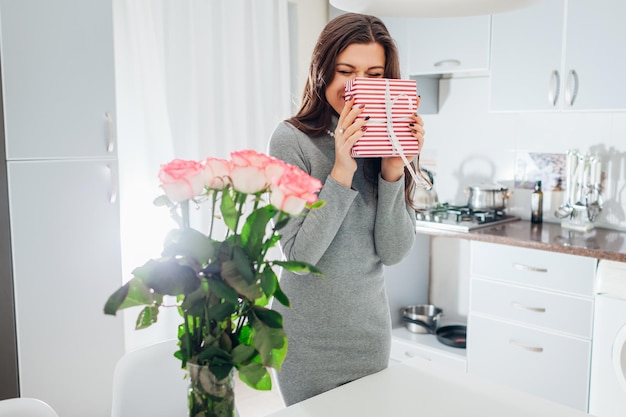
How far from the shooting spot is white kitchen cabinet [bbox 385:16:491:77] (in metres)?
2.92

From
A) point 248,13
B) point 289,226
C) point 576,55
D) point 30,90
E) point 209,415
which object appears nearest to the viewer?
point 209,415

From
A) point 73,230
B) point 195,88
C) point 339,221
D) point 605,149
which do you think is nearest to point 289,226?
point 339,221

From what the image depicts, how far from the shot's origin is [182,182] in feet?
2.54

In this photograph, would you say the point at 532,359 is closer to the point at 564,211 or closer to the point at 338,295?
the point at 564,211

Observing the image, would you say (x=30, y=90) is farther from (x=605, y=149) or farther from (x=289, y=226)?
(x=605, y=149)

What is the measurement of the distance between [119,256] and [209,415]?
1.76 meters

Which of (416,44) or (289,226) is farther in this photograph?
(416,44)

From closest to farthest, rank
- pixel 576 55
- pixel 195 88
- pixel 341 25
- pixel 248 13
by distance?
pixel 341 25 < pixel 576 55 < pixel 195 88 < pixel 248 13

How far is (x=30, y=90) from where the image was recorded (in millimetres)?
2197

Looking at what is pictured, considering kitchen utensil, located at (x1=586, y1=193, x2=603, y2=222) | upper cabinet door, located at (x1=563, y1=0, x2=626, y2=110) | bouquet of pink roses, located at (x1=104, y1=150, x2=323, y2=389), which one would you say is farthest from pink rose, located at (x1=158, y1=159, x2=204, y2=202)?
kitchen utensil, located at (x1=586, y1=193, x2=603, y2=222)

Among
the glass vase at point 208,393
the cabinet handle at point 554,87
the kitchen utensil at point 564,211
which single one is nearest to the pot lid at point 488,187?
the kitchen utensil at point 564,211

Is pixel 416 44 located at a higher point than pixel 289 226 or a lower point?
higher

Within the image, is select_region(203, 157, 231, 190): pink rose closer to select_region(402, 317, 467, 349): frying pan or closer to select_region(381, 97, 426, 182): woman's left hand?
select_region(381, 97, 426, 182): woman's left hand

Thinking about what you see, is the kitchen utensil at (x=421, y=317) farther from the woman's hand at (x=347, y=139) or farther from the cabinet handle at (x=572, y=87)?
the woman's hand at (x=347, y=139)
